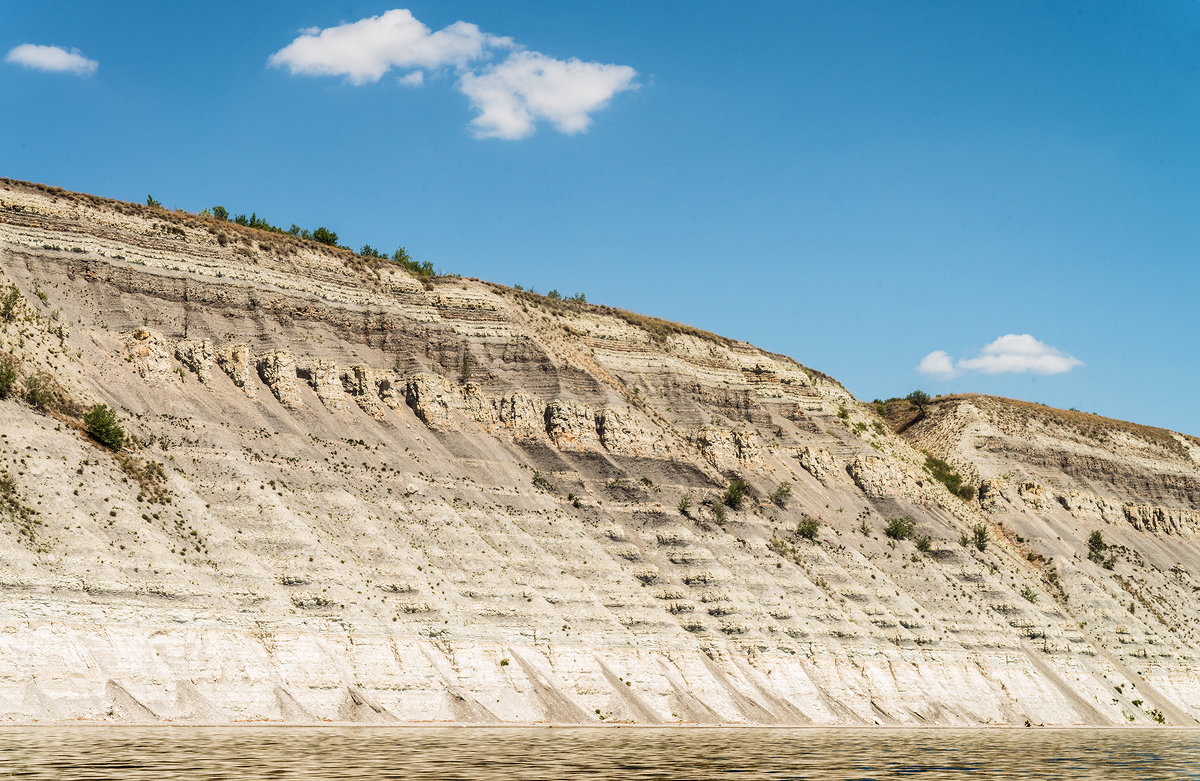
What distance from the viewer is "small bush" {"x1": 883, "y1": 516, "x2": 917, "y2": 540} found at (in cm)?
7656

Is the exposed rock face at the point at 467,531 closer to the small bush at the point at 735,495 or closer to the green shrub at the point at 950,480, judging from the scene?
the small bush at the point at 735,495

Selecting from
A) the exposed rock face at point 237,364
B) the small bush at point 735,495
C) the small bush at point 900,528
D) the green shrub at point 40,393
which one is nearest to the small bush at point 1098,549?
the small bush at point 900,528

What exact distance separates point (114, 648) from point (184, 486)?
435 inches

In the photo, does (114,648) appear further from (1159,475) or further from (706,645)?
(1159,475)

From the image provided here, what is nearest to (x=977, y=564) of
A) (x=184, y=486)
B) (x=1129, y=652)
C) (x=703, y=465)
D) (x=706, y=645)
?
(x=1129, y=652)

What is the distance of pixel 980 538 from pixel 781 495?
665 inches

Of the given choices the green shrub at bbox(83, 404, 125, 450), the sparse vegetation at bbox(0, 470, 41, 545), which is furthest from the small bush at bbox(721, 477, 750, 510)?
the sparse vegetation at bbox(0, 470, 41, 545)

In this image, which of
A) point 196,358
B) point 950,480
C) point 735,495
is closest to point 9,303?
point 196,358

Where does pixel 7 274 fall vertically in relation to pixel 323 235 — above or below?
below

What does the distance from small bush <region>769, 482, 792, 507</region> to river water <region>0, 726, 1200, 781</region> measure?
2383 centimetres

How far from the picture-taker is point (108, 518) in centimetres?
4509

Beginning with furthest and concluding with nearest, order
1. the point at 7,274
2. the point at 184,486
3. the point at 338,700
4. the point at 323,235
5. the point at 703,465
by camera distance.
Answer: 1. the point at 323,235
2. the point at 703,465
3. the point at 7,274
4. the point at 184,486
5. the point at 338,700

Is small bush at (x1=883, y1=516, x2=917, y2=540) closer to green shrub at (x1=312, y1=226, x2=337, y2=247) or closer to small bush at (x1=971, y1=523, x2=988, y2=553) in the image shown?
small bush at (x1=971, y1=523, x2=988, y2=553)

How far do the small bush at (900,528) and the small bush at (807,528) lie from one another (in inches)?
271
